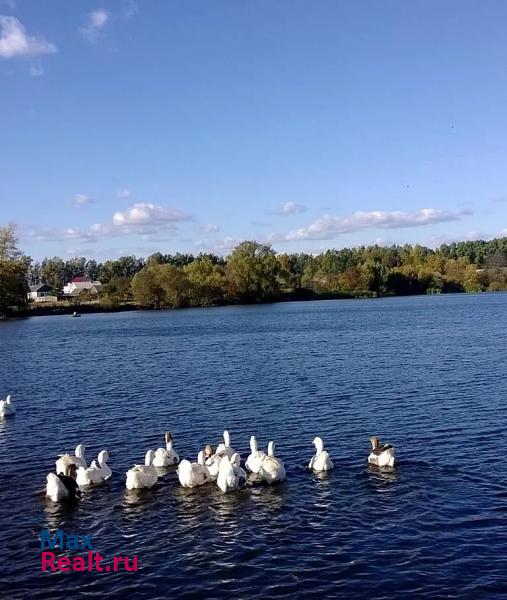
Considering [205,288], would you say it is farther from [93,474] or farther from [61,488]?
[61,488]

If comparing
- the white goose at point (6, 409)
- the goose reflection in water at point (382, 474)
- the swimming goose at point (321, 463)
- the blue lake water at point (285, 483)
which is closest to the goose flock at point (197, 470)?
the swimming goose at point (321, 463)

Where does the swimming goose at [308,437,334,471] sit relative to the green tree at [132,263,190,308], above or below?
below

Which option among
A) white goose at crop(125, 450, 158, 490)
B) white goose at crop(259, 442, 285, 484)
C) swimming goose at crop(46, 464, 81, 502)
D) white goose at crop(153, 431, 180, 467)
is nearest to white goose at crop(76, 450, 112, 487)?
swimming goose at crop(46, 464, 81, 502)

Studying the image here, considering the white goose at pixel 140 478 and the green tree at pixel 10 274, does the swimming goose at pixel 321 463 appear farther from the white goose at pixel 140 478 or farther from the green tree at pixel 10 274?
the green tree at pixel 10 274

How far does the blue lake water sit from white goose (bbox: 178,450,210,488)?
0.41 m

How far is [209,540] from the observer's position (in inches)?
739

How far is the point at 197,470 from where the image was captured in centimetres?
2331

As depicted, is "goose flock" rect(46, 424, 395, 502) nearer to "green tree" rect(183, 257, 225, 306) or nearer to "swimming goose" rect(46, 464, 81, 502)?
"swimming goose" rect(46, 464, 81, 502)

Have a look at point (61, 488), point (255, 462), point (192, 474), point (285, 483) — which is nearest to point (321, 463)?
point (285, 483)

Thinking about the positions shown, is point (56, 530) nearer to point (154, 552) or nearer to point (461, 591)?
point (154, 552)

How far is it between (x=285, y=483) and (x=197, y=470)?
316cm

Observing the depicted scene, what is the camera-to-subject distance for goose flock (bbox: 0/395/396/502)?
73.9 ft

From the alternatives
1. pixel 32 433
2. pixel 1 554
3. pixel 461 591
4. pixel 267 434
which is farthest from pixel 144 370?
pixel 461 591

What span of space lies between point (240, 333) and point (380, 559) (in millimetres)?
77699
